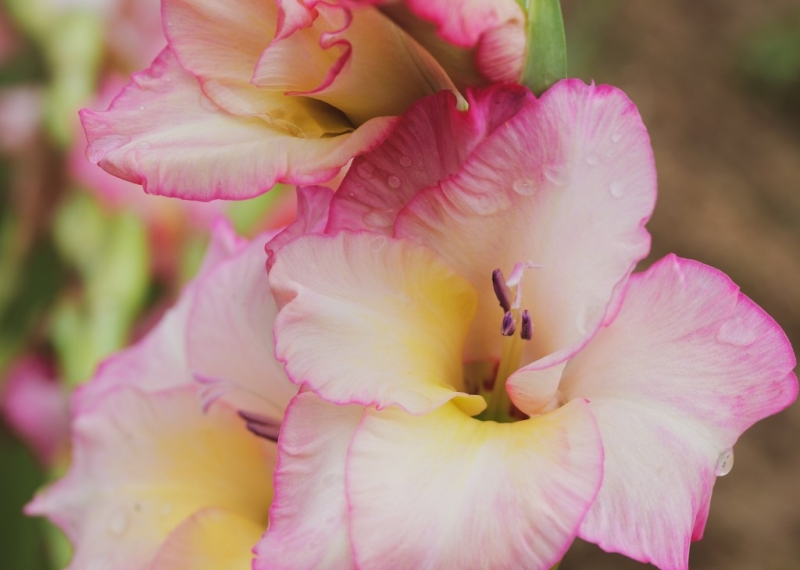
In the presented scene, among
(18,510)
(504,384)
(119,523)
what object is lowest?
(18,510)

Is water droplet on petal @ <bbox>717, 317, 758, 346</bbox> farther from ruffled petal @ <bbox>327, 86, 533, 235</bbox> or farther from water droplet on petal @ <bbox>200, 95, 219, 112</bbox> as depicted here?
water droplet on petal @ <bbox>200, 95, 219, 112</bbox>

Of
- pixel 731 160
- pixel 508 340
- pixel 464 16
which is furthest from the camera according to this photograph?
pixel 731 160

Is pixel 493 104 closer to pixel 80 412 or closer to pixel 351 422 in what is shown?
pixel 351 422

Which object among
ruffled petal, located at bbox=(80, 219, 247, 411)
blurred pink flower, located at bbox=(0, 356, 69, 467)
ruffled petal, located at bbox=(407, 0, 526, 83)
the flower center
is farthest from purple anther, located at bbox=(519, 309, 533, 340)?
blurred pink flower, located at bbox=(0, 356, 69, 467)

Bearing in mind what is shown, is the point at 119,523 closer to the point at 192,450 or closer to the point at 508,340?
the point at 192,450

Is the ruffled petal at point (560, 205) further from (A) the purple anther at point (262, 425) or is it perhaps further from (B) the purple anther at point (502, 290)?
(A) the purple anther at point (262, 425)

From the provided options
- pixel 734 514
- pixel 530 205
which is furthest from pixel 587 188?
pixel 734 514

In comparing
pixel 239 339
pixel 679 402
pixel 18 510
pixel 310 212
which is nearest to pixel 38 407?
pixel 18 510

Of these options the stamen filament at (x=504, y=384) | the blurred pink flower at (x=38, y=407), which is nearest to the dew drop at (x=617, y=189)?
the stamen filament at (x=504, y=384)

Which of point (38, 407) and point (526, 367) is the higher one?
point (526, 367)
